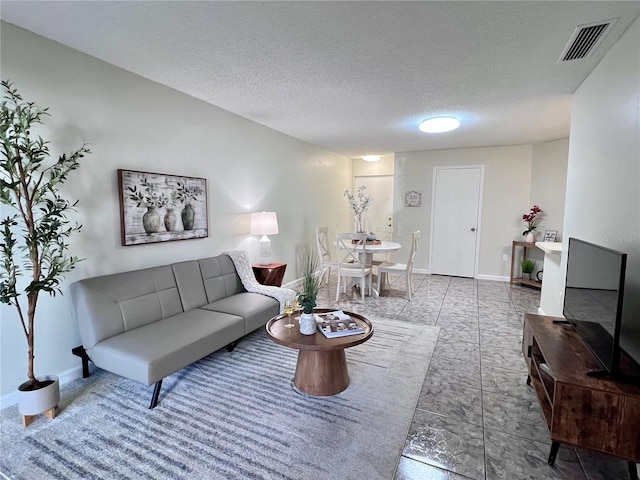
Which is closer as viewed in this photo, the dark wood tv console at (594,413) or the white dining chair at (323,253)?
the dark wood tv console at (594,413)

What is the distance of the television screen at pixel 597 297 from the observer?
1.48 metres

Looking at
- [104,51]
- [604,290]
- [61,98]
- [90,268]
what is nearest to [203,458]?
[90,268]

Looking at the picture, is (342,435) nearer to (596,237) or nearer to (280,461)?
(280,461)

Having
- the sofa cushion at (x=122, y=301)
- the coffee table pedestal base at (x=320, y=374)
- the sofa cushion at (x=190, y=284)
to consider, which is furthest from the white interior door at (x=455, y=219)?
the sofa cushion at (x=122, y=301)

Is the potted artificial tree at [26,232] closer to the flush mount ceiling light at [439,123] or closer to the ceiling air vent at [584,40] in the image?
the ceiling air vent at [584,40]

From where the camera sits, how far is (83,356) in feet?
7.79

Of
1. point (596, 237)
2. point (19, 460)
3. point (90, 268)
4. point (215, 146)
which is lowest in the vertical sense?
point (19, 460)

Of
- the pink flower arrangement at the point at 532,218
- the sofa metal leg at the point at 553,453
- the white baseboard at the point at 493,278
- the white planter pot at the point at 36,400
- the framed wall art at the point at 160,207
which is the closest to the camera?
the sofa metal leg at the point at 553,453

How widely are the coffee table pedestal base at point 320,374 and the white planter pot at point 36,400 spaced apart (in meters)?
1.51

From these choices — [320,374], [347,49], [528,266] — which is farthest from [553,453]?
[528,266]

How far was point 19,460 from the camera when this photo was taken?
1641 millimetres

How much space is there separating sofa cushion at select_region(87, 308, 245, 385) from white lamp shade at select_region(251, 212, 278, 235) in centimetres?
145

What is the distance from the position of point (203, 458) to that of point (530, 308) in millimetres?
4176

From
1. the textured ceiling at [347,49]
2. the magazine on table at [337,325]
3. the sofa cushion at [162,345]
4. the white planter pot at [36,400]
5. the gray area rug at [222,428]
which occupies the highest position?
the textured ceiling at [347,49]
